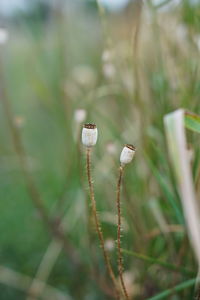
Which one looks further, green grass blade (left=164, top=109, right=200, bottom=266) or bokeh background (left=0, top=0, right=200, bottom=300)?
bokeh background (left=0, top=0, right=200, bottom=300)

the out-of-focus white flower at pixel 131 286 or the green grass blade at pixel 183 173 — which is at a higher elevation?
the green grass blade at pixel 183 173

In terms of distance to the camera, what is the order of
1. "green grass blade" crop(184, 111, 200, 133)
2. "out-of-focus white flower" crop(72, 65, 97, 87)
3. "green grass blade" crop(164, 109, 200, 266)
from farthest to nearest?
"out-of-focus white flower" crop(72, 65, 97, 87)
"green grass blade" crop(184, 111, 200, 133)
"green grass blade" crop(164, 109, 200, 266)

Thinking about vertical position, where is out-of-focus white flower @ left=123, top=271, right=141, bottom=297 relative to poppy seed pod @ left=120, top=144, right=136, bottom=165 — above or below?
below

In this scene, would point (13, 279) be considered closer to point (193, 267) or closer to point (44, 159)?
point (193, 267)

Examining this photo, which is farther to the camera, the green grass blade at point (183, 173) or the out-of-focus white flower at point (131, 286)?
the out-of-focus white flower at point (131, 286)

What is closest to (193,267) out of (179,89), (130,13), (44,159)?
(179,89)

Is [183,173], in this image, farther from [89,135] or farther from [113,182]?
[113,182]

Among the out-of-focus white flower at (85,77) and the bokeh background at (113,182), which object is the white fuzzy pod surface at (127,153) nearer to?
the bokeh background at (113,182)

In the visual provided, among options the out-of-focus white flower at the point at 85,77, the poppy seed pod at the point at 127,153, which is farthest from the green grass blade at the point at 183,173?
the out-of-focus white flower at the point at 85,77

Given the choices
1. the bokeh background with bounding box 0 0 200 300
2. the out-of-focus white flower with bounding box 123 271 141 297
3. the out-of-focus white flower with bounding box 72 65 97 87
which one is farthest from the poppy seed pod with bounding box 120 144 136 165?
the out-of-focus white flower with bounding box 72 65 97 87

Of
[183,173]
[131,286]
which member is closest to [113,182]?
[131,286]

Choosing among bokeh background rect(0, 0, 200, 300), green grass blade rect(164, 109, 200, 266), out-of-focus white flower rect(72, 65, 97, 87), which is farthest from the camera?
out-of-focus white flower rect(72, 65, 97, 87)

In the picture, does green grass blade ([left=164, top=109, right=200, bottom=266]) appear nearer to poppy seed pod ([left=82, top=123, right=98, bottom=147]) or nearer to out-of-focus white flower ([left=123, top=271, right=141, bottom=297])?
poppy seed pod ([left=82, top=123, right=98, bottom=147])
